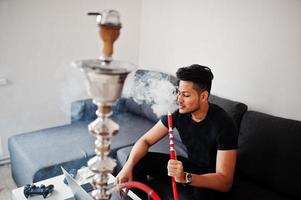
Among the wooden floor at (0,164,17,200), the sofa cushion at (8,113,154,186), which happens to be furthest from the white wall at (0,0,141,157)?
the sofa cushion at (8,113,154,186)

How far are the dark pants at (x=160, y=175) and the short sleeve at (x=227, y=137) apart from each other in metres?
0.23

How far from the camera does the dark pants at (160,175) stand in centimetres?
169

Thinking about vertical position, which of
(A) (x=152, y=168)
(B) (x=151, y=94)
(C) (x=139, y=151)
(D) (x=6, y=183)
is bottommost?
(D) (x=6, y=183)

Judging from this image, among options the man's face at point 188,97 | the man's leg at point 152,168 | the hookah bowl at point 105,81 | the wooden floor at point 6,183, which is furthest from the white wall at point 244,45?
the wooden floor at point 6,183

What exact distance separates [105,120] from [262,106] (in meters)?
1.82

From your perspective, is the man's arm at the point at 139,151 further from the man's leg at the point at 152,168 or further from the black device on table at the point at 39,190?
the black device on table at the point at 39,190

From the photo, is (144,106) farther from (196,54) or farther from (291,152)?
(291,152)

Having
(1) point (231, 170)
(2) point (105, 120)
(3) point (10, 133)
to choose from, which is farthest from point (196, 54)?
(2) point (105, 120)

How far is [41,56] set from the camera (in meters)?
2.68

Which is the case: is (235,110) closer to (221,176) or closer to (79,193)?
(221,176)

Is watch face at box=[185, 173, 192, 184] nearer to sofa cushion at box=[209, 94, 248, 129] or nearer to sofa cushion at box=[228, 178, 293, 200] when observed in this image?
sofa cushion at box=[228, 178, 293, 200]

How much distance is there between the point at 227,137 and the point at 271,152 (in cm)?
44

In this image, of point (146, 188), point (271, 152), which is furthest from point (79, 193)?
point (271, 152)

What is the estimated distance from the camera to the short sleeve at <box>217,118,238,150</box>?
157 cm
